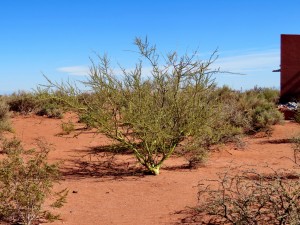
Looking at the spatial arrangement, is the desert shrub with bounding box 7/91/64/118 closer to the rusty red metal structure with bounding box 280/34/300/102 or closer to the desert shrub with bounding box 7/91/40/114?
the desert shrub with bounding box 7/91/40/114

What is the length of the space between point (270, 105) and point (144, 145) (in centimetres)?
1517

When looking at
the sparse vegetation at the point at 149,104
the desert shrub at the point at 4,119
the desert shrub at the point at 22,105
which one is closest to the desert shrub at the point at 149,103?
the sparse vegetation at the point at 149,104

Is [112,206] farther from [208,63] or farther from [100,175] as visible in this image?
[208,63]

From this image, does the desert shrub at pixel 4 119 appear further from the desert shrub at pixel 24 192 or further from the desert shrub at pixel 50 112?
the desert shrub at pixel 24 192

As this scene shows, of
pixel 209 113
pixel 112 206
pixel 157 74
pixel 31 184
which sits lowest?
pixel 112 206

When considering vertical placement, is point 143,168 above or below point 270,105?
below

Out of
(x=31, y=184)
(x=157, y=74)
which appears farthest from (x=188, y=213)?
(x=157, y=74)

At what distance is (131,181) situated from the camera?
1110 cm

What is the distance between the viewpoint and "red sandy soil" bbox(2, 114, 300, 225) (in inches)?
321

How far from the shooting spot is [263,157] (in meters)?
14.9

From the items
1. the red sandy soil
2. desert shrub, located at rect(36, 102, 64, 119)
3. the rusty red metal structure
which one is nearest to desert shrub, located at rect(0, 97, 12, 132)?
the red sandy soil

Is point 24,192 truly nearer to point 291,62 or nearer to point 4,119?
point 4,119

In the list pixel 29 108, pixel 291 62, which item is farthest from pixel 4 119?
pixel 291 62

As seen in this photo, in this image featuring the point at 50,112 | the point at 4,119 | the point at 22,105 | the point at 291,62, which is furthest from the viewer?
the point at 291,62
